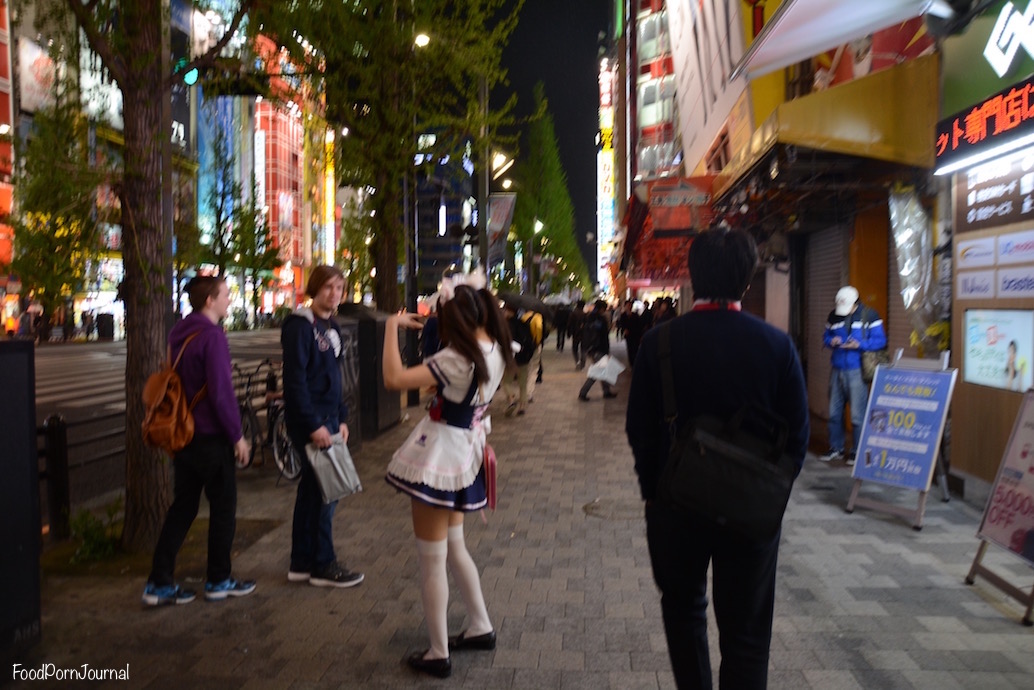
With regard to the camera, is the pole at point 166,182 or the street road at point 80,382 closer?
the pole at point 166,182

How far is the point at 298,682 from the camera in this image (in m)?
3.76

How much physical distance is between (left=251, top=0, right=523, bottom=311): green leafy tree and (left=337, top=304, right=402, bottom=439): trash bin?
2223 millimetres

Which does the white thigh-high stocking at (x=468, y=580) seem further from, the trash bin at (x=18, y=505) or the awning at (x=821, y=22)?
the awning at (x=821, y=22)

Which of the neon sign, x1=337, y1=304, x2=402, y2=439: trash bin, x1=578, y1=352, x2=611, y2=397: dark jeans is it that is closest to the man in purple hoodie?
the neon sign

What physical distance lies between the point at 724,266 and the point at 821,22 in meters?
5.82

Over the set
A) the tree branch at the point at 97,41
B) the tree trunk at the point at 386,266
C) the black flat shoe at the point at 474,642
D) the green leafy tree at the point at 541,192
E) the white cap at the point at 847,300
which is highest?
the green leafy tree at the point at 541,192

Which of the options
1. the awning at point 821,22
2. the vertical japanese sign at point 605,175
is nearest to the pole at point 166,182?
the awning at point 821,22

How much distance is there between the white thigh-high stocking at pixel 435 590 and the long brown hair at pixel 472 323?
80cm

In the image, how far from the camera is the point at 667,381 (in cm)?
275

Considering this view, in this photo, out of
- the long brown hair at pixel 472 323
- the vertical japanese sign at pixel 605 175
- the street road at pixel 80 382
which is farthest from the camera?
the vertical japanese sign at pixel 605 175

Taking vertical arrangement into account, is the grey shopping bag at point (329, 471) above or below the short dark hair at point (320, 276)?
below

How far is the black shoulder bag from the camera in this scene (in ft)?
8.50

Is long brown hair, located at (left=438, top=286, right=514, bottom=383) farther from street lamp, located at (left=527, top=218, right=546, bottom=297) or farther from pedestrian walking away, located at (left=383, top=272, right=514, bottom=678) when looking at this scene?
street lamp, located at (left=527, top=218, right=546, bottom=297)

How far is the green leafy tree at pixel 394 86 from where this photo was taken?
9.06 metres
